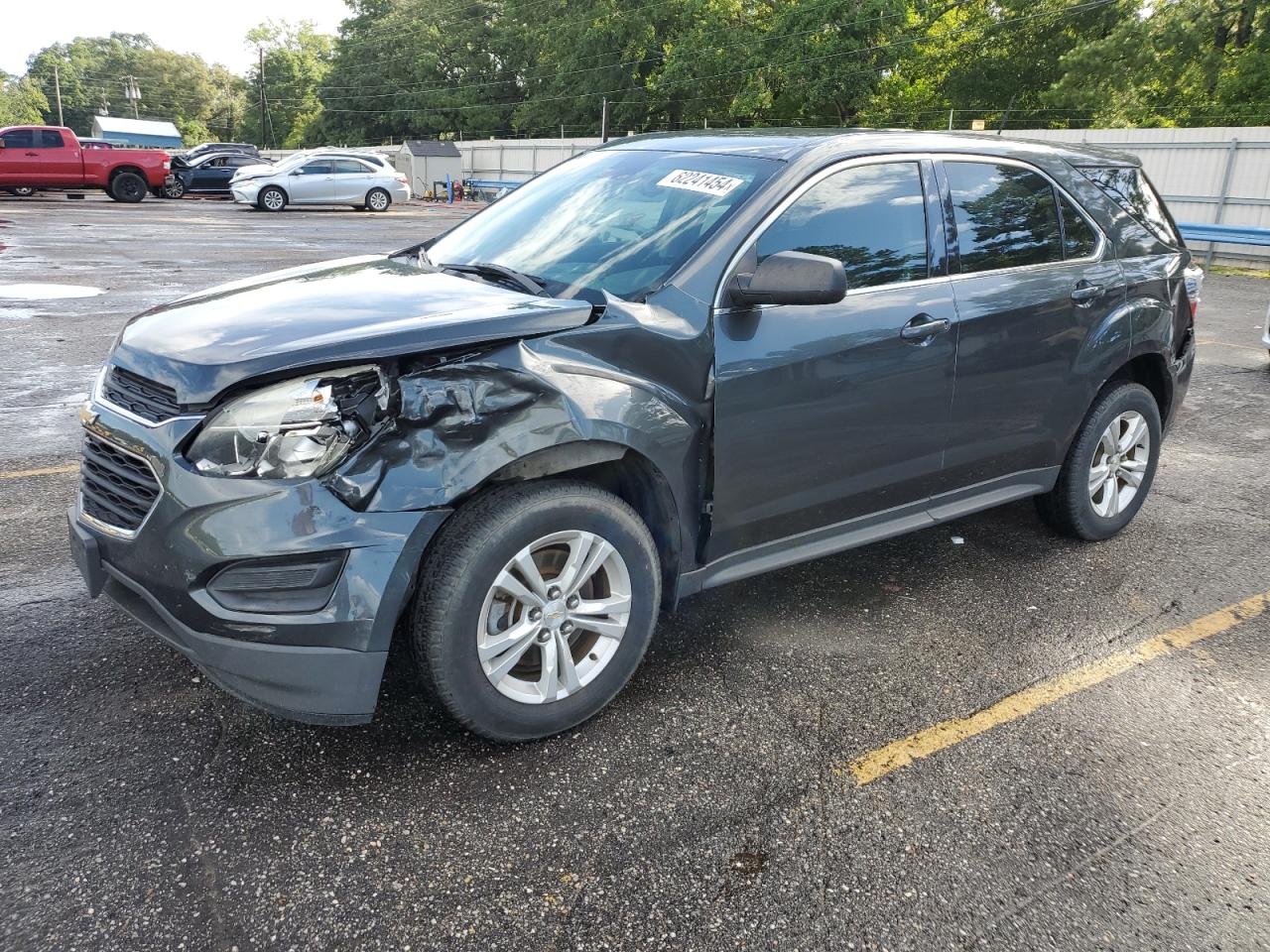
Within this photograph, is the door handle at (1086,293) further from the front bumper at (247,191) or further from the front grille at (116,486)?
the front bumper at (247,191)

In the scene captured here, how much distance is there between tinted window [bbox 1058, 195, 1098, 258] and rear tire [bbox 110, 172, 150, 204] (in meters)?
27.2

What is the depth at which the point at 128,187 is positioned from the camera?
25.8 meters

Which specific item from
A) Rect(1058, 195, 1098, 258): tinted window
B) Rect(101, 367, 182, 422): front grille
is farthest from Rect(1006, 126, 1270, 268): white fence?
Rect(101, 367, 182, 422): front grille

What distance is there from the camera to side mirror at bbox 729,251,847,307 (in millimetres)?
2930

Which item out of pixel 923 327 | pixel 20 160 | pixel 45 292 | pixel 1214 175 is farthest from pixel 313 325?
pixel 20 160

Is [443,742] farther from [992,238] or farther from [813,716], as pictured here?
[992,238]

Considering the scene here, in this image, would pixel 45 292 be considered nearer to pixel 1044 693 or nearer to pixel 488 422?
pixel 488 422

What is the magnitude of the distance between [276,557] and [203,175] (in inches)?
1195

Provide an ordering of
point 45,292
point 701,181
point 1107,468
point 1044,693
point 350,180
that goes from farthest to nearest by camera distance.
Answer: point 350,180 → point 45,292 → point 1107,468 → point 701,181 → point 1044,693

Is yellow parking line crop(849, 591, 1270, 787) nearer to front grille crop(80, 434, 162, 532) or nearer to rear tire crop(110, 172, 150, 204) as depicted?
front grille crop(80, 434, 162, 532)

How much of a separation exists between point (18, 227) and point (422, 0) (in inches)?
2971

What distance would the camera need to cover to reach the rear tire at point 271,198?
25641 millimetres

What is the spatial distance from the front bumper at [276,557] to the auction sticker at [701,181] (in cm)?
157

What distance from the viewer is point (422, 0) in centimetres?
8269
